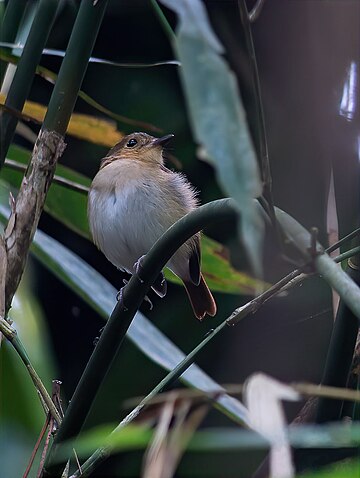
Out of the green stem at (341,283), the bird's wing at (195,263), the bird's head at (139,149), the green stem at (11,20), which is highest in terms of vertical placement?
the green stem at (11,20)

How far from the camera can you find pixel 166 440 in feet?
2.06

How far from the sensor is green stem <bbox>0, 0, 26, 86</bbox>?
5.19 ft

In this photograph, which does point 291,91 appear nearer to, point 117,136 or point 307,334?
point 117,136

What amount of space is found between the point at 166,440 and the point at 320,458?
20.2 inches

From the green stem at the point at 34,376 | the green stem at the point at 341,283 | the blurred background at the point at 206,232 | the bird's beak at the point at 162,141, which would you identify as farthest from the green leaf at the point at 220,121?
the bird's beak at the point at 162,141

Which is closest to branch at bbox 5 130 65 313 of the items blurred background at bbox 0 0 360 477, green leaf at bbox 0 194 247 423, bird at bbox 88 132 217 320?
blurred background at bbox 0 0 360 477

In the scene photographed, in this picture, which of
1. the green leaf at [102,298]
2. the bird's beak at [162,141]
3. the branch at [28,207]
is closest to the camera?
the branch at [28,207]

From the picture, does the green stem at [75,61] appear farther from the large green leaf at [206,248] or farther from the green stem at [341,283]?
the green stem at [341,283]

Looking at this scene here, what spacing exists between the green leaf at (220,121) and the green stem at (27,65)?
31.6 inches

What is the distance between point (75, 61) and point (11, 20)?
0.99 feet

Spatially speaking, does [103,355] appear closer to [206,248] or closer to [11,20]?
[11,20]

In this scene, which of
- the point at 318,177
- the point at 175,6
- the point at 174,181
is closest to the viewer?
the point at 175,6

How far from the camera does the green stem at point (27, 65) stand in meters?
1.42

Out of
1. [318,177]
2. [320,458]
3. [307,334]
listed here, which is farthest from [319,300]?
[320,458]
